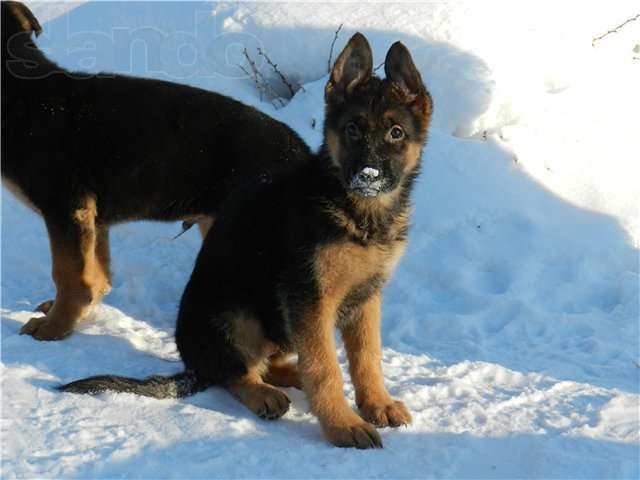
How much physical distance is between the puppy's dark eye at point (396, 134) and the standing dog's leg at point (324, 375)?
0.95m

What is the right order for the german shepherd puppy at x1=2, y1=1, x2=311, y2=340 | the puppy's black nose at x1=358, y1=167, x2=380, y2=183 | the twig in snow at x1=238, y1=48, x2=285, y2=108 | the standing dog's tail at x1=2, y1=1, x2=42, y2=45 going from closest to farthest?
1. the puppy's black nose at x1=358, y1=167, x2=380, y2=183
2. the german shepherd puppy at x1=2, y1=1, x2=311, y2=340
3. the standing dog's tail at x1=2, y1=1, x2=42, y2=45
4. the twig in snow at x1=238, y1=48, x2=285, y2=108

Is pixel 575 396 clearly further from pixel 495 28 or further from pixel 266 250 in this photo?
pixel 495 28

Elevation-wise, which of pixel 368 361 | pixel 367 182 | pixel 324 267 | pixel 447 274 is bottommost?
pixel 447 274

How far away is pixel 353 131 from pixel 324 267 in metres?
0.73

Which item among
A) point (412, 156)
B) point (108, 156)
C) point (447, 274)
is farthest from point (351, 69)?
point (447, 274)

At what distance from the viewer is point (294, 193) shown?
4707 millimetres

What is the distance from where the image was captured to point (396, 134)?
447 cm

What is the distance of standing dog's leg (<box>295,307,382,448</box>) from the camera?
438 centimetres

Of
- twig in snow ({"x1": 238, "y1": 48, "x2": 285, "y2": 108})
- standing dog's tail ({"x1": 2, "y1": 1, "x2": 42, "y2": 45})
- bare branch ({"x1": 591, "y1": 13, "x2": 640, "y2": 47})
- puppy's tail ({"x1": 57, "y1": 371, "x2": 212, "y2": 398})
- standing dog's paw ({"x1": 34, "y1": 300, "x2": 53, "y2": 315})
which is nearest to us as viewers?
puppy's tail ({"x1": 57, "y1": 371, "x2": 212, "y2": 398})

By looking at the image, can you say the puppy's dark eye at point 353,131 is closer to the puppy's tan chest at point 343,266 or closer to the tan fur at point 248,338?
the puppy's tan chest at point 343,266

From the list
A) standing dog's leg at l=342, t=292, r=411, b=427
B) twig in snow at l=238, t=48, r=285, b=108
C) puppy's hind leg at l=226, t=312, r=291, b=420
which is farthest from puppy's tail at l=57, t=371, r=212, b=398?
twig in snow at l=238, t=48, r=285, b=108

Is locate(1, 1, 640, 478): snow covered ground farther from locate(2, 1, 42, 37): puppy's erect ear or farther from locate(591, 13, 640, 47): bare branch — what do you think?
locate(2, 1, 42, 37): puppy's erect ear

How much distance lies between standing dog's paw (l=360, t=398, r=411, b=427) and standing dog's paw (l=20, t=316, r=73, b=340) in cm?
238

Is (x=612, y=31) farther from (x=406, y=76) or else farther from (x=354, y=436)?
(x=354, y=436)
